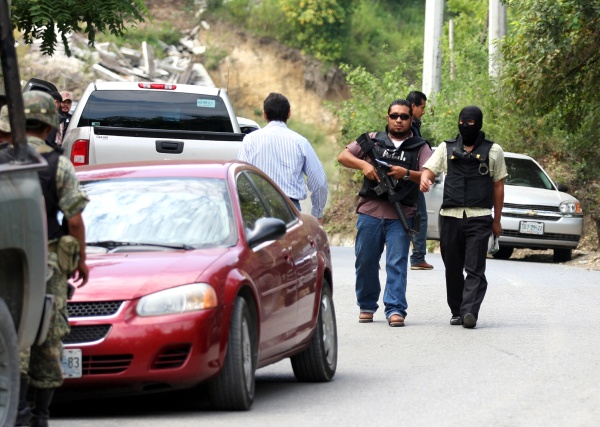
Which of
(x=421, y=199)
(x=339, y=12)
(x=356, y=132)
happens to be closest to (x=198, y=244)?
(x=421, y=199)

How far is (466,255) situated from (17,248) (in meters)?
6.92

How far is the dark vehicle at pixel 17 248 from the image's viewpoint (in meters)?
6.79

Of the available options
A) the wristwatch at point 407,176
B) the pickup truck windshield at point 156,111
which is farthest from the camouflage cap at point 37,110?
the pickup truck windshield at point 156,111

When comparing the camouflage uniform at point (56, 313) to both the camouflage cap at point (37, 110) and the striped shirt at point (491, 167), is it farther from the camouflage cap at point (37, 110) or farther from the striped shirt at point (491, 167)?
the striped shirt at point (491, 167)

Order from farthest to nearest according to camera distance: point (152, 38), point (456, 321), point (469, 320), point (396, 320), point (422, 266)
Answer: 1. point (152, 38)
2. point (422, 266)
3. point (456, 321)
4. point (396, 320)
5. point (469, 320)

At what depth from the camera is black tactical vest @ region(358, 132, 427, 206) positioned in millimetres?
13203

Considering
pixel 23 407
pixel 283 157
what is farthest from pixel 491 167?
pixel 23 407

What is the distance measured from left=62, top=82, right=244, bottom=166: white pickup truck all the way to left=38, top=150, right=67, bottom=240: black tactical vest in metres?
8.50

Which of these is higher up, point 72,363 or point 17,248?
point 17,248

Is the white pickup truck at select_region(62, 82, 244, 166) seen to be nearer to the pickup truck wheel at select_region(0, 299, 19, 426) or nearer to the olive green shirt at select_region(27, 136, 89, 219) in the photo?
the olive green shirt at select_region(27, 136, 89, 219)

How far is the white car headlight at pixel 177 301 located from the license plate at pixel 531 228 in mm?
15939

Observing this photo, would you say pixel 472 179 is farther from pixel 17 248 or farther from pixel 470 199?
pixel 17 248

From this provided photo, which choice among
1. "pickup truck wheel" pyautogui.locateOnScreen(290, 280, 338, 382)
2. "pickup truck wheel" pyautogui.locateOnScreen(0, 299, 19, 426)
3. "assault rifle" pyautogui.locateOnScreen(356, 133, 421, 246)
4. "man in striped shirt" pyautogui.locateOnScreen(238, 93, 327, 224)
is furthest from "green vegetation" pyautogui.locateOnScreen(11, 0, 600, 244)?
"pickup truck wheel" pyautogui.locateOnScreen(0, 299, 19, 426)

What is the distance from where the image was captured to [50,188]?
7.41 meters
